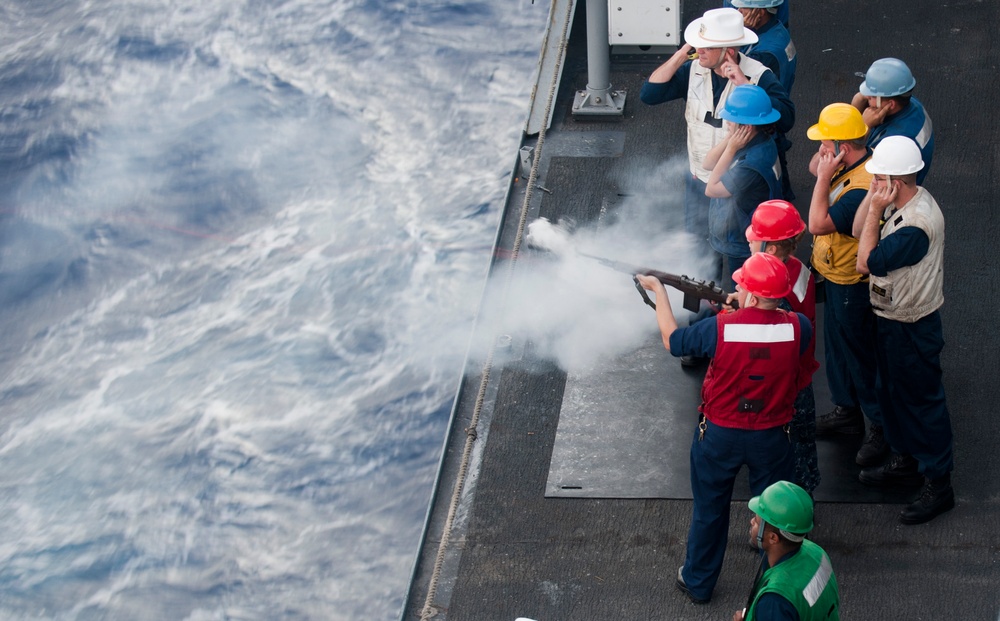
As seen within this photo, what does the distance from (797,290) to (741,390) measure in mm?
696

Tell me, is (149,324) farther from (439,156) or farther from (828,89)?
(828,89)

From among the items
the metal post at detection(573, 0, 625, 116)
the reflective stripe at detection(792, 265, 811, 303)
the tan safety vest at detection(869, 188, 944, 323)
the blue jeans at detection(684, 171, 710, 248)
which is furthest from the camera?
the metal post at detection(573, 0, 625, 116)

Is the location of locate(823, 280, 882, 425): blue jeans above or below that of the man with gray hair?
below

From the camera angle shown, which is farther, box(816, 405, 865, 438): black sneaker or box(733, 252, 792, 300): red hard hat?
box(816, 405, 865, 438): black sneaker

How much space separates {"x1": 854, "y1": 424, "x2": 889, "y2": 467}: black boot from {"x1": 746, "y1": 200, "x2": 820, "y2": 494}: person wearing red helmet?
16.1 inches

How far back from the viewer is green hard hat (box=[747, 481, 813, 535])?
319 cm

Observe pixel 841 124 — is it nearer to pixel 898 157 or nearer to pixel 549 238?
pixel 898 157

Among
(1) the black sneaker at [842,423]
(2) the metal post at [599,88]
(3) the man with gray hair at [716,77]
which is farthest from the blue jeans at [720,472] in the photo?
(2) the metal post at [599,88]

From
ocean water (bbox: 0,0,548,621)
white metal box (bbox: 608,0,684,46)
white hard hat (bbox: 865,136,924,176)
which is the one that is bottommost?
ocean water (bbox: 0,0,548,621)

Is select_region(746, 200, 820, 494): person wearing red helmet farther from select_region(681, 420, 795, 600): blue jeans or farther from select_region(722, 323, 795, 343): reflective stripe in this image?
select_region(722, 323, 795, 343): reflective stripe

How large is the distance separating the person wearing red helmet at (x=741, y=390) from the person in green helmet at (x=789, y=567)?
0.64 meters

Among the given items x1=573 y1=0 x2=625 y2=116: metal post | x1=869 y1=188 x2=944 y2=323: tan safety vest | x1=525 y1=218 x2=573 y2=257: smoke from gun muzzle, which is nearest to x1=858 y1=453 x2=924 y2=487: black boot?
x1=869 y1=188 x2=944 y2=323: tan safety vest

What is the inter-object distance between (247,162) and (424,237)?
2.39m

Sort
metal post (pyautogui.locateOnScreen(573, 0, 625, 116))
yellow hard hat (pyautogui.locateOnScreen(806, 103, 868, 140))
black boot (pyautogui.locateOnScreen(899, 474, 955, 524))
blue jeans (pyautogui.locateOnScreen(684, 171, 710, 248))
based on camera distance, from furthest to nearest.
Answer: metal post (pyautogui.locateOnScreen(573, 0, 625, 116))
blue jeans (pyautogui.locateOnScreen(684, 171, 710, 248))
black boot (pyautogui.locateOnScreen(899, 474, 955, 524))
yellow hard hat (pyautogui.locateOnScreen(806, 103, 868, 140))
